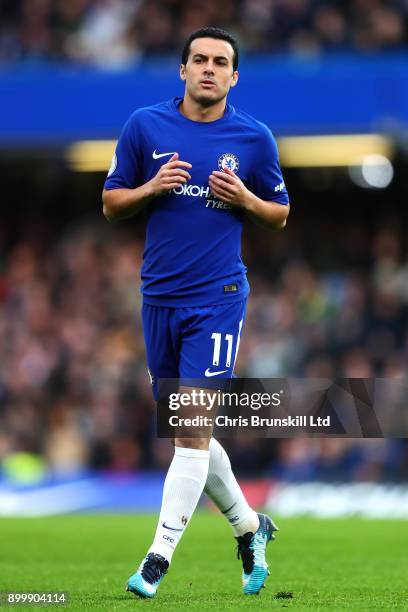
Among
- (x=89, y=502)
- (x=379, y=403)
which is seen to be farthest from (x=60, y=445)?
(x=379, y=403)

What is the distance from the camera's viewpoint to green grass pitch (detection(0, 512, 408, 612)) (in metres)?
5.38

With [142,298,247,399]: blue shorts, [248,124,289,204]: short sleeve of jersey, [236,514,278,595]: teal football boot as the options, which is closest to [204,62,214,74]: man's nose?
[248,124,289,204]: short sleeve of jersey

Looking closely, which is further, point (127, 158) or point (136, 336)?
point (136, 336)

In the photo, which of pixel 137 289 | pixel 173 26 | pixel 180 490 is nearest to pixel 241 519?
pixel 180 490

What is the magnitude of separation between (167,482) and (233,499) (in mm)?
409

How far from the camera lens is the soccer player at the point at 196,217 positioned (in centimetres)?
556

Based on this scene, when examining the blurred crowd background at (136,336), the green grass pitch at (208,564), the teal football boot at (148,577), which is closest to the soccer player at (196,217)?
the teal football boot at (148,577)

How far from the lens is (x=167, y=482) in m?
5.55

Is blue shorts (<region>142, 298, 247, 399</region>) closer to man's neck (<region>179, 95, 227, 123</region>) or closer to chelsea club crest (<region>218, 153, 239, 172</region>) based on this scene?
chelsea club crest (<region>218, 153, 239, 172</region>)

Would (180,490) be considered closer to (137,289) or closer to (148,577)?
(148,577)

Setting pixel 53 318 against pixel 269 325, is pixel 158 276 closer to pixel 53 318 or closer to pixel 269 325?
pixel 269 325

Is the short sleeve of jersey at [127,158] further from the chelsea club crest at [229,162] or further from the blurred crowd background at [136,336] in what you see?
the blurred crowd background at [136,336]

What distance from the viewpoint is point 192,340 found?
559 centimetres

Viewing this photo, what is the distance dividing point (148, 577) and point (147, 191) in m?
1.59
